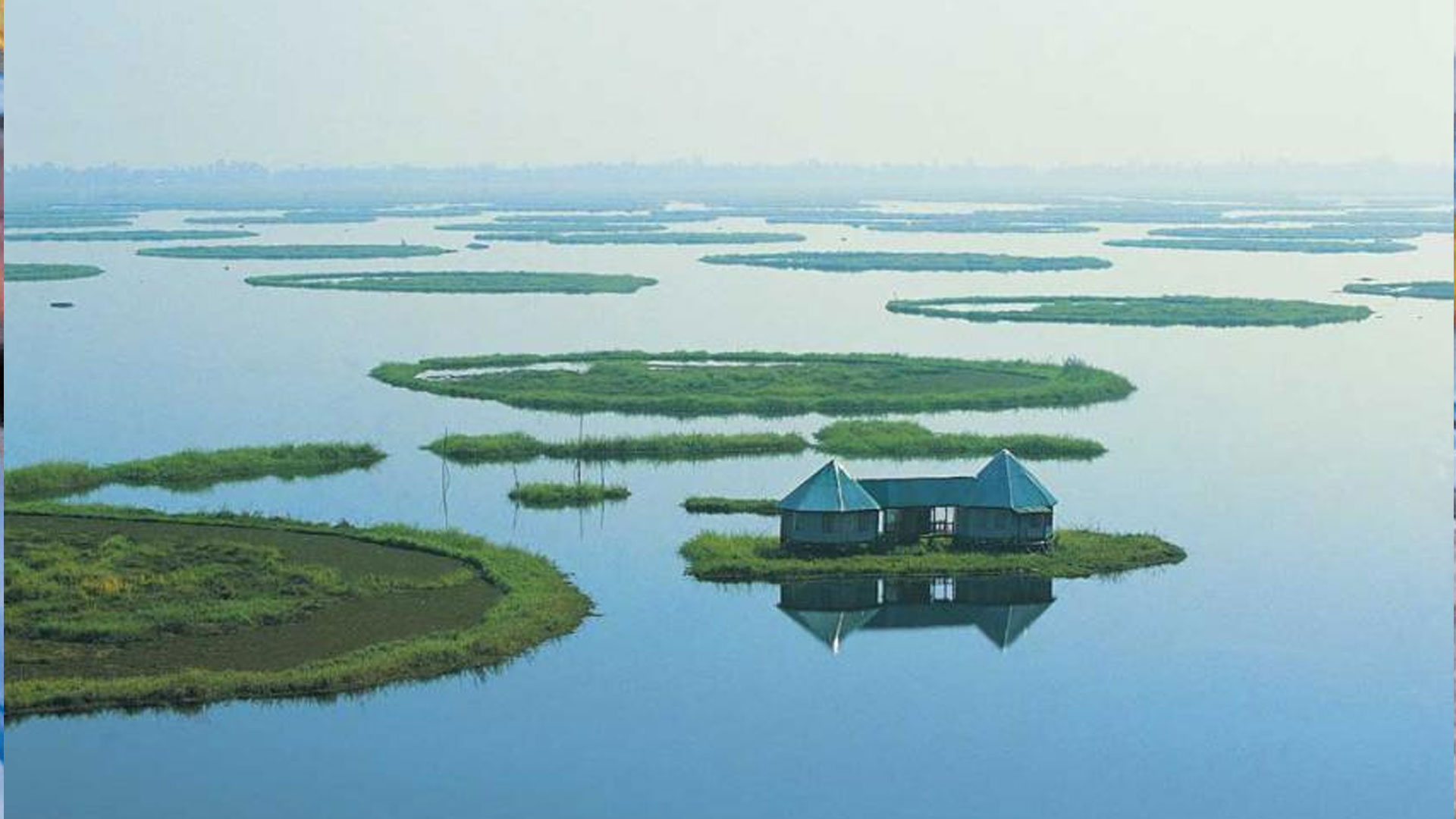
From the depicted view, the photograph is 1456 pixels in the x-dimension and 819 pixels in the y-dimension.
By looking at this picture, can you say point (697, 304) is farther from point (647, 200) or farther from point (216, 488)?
point (647, 200)

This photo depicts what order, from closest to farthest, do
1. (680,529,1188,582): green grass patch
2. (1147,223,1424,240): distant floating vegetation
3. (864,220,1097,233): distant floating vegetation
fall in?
(680,529,1188,582): green grass patch, (1147,223,1424,240): distant floating vegetation, (864,220,1097,233): distant floating vegetation

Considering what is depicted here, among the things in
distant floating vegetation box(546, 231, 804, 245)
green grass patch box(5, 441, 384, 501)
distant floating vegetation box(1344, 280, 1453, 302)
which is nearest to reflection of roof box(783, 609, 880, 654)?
green grass patch box(5, 441, 384, 501)

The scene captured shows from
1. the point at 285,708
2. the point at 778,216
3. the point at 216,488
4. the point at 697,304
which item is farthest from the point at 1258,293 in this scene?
the point at 778,216

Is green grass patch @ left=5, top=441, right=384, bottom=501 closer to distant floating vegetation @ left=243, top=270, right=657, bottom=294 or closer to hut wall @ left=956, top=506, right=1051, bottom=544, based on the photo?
hut wall @ left=956, top=506, right=1051, bottom=544

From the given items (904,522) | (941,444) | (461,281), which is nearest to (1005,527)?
(904,522)

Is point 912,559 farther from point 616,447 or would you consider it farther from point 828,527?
point 616,447

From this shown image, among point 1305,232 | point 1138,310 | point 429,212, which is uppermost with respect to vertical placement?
point 1138,310
